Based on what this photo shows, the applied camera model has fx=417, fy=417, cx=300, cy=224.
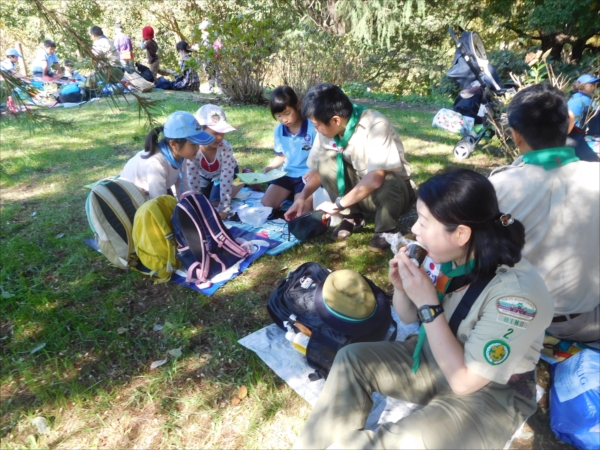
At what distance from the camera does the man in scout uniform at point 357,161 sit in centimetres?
285

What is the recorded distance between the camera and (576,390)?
1710 mm

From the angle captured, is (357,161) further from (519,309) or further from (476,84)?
(476,84)

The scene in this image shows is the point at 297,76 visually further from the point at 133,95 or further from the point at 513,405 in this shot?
the point at 513,405

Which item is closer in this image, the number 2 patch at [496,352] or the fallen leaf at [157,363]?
the number 2 patch at [496,352]

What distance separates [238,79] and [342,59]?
263 cm

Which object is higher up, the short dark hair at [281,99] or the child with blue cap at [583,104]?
the short dark hair at [281,99]

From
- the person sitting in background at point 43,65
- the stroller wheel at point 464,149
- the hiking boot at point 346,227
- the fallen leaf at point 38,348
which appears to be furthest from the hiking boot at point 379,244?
the person sitting in background at point 43,65

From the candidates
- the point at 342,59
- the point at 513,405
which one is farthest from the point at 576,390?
the point at 342,59

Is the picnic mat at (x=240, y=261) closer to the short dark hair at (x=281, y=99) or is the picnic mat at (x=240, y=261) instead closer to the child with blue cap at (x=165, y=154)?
the child with blue cap at (x=165, y=154)

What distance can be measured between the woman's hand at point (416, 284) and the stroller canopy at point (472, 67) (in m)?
4.50

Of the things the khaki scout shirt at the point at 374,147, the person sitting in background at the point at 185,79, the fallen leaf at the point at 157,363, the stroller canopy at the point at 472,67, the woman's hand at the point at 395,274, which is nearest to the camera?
the woman's hand at the point at 395,274

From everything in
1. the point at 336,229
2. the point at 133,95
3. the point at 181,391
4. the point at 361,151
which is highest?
the point at 133,95

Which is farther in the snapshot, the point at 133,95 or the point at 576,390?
the point at 133,95

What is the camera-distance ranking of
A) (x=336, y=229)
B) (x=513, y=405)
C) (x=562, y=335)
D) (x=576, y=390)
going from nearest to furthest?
(x=513, y=405) < (x=576, y=390) < (x=562, y=335) < (x=336, y=229)
